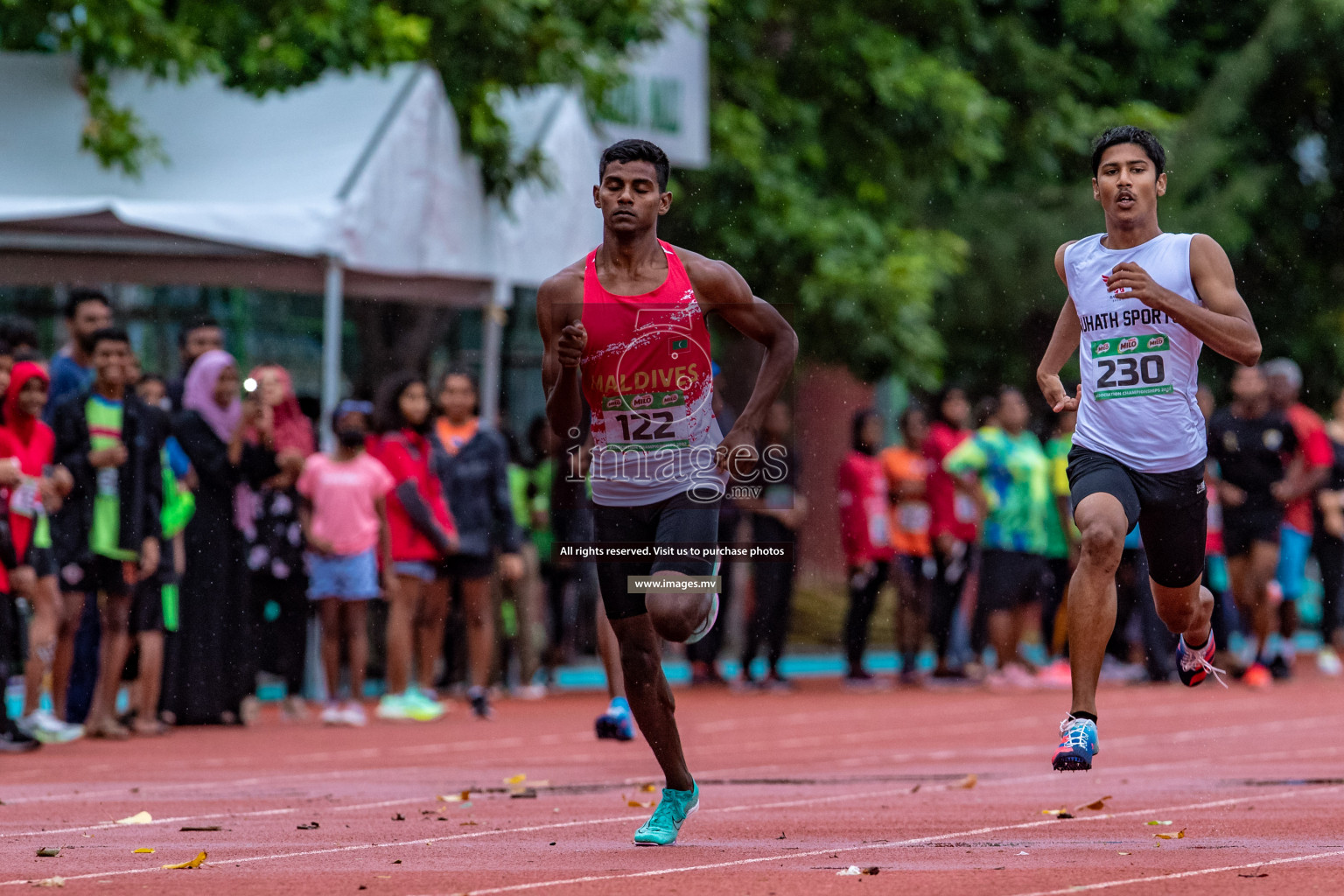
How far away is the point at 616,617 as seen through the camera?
741 cm

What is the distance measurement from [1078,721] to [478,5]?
37.1 ft

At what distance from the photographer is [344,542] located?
14297mm

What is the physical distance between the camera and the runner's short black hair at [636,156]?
24.2 ft

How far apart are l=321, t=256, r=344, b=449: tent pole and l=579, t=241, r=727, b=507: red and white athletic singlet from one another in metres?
7.60

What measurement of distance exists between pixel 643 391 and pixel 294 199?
8.44 meters

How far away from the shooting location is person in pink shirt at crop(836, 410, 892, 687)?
1788cm

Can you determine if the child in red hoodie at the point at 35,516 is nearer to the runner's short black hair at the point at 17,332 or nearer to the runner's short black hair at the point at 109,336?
the runner's short black hair at the point at 17,332

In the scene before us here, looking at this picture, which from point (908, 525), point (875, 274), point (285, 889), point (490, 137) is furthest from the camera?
point (875, 274)

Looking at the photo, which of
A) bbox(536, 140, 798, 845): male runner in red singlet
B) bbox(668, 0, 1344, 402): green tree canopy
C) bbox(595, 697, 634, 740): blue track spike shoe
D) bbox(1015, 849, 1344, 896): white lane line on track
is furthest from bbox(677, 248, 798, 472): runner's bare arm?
bbox(668, 0, 1344, 402): green tree canopy

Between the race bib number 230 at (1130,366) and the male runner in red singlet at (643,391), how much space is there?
127 cm

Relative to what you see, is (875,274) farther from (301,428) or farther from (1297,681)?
(301,428)

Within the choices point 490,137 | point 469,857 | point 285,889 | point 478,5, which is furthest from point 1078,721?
point 478,5

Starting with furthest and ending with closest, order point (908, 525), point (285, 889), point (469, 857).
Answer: point (908, 525), point (469, 857), point (285, 889)

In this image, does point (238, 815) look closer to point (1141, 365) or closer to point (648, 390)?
point (648, 390)
